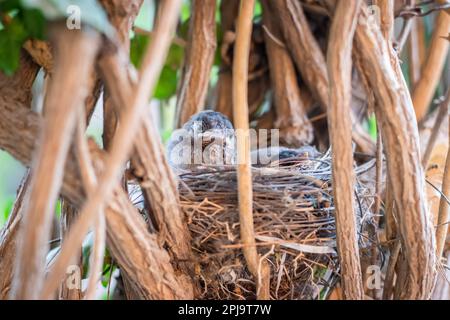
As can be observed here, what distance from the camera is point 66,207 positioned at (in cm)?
127

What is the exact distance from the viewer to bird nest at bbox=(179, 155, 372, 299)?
49.0 inches

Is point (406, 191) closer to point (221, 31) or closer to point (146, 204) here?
point (146, 204)

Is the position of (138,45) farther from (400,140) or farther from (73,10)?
(73,10)

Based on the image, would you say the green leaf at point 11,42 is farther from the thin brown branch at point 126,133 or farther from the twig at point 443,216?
the twig at point 443,216

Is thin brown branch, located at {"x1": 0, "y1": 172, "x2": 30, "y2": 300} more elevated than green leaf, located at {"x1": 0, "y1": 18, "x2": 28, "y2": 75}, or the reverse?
green leaf, located at {"x1": 0, "y1": 18, "x2": 28, "y2": 75}

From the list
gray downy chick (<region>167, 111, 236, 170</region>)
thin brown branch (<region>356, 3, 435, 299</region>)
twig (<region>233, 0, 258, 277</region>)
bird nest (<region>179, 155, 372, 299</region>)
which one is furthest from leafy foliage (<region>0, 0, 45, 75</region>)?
gray downy chick (<region>167, 111, 236, 170</region>)

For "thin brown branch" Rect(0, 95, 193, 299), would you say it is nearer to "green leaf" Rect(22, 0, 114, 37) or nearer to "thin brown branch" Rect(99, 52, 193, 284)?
"thin brown branch" Rect(99, 52, 193, 284)

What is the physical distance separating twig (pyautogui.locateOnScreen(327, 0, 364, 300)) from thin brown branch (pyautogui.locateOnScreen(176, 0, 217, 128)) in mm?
820

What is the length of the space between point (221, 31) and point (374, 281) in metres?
1.01

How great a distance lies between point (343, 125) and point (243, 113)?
185 mm

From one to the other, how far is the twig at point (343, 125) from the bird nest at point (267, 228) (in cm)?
8

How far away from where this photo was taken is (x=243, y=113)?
1.04 meters
